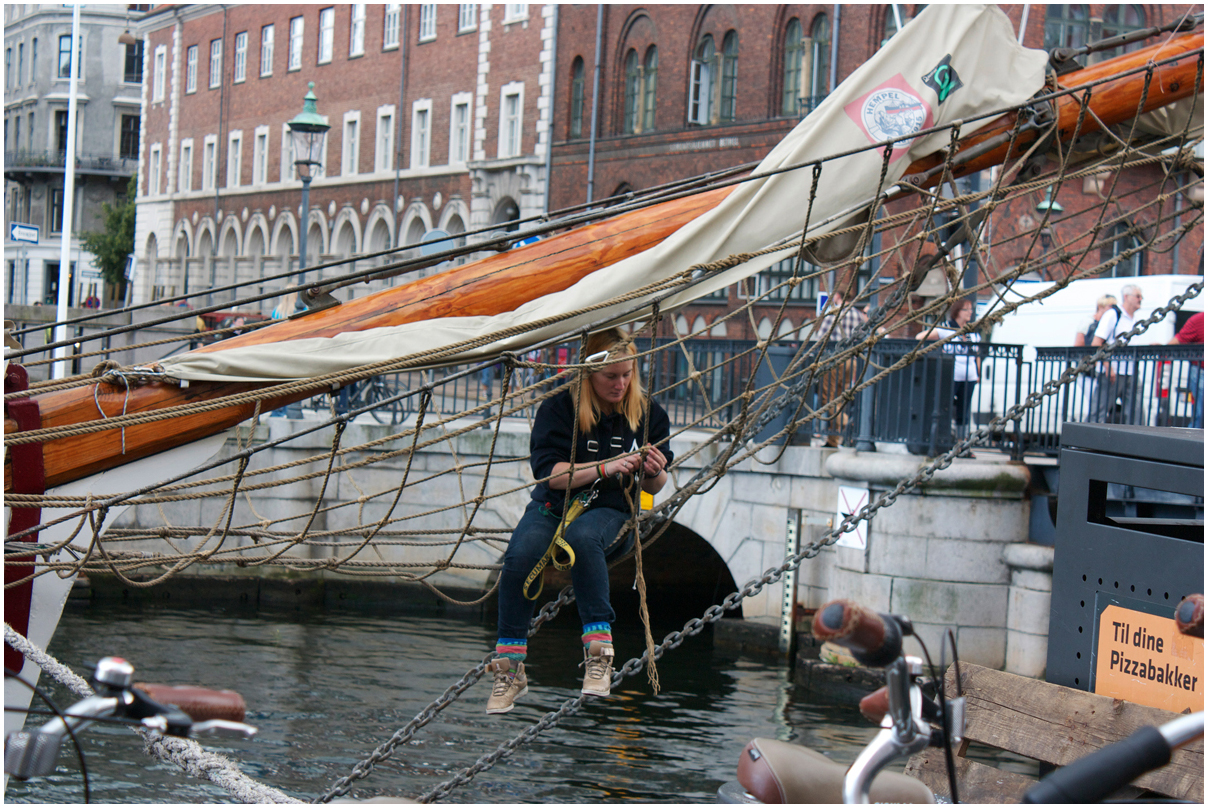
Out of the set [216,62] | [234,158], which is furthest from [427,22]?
[216,62]

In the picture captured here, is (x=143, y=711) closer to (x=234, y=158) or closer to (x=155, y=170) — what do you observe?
(x=234, y=158)

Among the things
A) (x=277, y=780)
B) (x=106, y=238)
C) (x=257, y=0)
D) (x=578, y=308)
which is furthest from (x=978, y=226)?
(x=106, y=238)

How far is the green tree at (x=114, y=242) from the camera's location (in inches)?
2025

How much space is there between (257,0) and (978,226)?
39.2m

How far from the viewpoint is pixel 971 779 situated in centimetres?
452

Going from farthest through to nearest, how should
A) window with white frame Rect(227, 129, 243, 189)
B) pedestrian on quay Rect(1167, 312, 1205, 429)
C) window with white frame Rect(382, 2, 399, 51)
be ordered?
window with white frame Rect(227, 129, 243, 189) → window with white frame Rect(382, 2, 399, 51) → pedestrian on quay Rect(1167, 312, 1205, 429)

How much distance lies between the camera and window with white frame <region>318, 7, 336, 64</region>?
123ft

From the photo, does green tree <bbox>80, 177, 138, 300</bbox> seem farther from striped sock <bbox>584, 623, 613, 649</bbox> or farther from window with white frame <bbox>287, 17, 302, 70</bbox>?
striped sock <bbox>584, 623, 613, 649</bbox>

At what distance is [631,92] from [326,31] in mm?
13106

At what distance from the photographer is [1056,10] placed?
21578mm

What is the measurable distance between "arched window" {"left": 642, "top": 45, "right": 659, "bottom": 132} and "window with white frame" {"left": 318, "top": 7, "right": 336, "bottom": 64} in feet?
42.4

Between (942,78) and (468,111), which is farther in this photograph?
(468,111)

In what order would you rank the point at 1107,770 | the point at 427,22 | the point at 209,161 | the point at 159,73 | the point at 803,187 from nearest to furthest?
1. the point at 1107,770
2. the point at 803,187
3. the point at 427,22
4. the point at 209,161
5. the point at 159,73

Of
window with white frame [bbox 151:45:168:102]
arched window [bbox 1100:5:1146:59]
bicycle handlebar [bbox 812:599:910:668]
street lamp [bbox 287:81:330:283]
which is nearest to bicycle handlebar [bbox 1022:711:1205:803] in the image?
bicycle handlebar [bbox 812:599:910:668]
